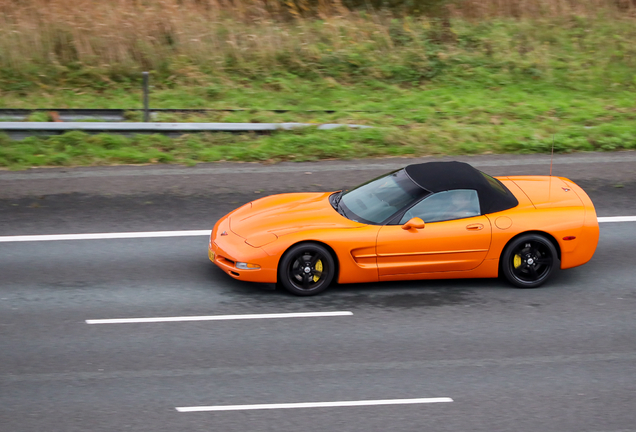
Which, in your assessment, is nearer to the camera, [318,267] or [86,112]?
[318,267]

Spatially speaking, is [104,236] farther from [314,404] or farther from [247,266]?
[314,404]

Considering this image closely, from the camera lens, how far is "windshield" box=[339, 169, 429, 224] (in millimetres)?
7742

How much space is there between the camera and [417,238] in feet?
24.6

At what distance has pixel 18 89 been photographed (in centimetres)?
1539

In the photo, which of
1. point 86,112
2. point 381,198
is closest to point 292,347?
point 381,198

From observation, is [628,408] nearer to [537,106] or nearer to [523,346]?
[523,346]

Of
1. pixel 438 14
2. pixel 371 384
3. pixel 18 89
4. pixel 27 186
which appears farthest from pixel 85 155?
pixel 438 14

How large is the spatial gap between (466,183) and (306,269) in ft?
6.77

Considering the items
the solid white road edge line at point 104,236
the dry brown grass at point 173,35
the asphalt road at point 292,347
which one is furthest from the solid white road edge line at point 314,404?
the dry brown grass at point 173,35

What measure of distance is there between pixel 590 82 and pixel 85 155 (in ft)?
37.7

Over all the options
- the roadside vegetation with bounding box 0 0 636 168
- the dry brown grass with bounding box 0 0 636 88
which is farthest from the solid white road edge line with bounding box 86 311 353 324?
the dry brown grass with bounding box 0 0 636 88

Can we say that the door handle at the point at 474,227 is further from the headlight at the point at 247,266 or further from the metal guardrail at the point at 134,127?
the metal guardrail at the point at 134,127

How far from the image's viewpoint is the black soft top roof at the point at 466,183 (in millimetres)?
7812

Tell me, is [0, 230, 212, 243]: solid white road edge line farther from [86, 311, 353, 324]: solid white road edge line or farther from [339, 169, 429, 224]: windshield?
[86, 311, 353, 324]: solid white road edge line
